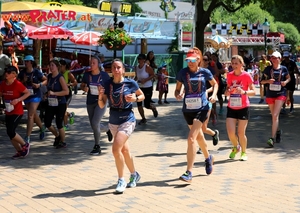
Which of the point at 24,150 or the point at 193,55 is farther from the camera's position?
the point at 24,150

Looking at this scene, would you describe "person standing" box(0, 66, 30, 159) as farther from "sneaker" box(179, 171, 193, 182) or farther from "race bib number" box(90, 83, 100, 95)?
"sneaker" box(179, 171, 193, 182)

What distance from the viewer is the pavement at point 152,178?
7.25m

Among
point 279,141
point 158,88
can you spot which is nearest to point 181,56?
point 158,88

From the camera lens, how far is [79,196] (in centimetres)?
770

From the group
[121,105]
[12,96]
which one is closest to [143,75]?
[12,96]

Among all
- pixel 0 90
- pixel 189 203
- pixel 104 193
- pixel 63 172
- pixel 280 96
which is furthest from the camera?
pixel 280 96

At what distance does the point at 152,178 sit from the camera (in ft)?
28.9

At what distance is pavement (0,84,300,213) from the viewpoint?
725 cm

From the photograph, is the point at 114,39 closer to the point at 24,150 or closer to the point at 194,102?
the point at 24,150

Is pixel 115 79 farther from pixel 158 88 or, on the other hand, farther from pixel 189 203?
pixel 158 88

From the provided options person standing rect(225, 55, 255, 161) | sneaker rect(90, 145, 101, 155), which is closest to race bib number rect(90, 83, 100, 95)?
sneaker rect(90, 145, 101, 155)

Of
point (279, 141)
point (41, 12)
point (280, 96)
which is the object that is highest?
point (41, 12)

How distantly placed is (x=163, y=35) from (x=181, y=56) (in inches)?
112

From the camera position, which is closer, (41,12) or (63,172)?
(63,172)
